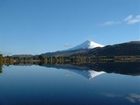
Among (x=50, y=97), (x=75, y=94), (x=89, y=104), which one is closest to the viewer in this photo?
(x=89, y=104)

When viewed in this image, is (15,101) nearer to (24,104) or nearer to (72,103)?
(24,104)

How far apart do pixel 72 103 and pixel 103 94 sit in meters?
9.43

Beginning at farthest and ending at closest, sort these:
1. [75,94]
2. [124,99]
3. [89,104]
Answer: [75,94], [124,99], [89,104]

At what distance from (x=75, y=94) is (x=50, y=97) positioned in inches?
193

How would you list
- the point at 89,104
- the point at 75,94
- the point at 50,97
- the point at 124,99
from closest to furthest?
the point at 89,104, the point at 124,99, the point at 50,97, the point at 75,94

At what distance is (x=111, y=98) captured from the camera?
46500 millimetres

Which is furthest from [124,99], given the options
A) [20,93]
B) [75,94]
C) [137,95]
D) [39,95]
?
[20,93]

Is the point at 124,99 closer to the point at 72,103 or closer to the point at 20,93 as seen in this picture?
the point at 72,103

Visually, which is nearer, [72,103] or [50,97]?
[72,103]

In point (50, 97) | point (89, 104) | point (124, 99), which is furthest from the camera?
point (50, 97)

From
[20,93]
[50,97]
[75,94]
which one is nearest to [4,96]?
[20,93]

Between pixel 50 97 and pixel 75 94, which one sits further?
pixel 75 94

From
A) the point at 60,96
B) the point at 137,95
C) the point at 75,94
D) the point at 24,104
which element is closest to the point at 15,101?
the point at 24,104

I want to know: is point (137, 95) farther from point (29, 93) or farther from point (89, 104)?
point (29, 93)
